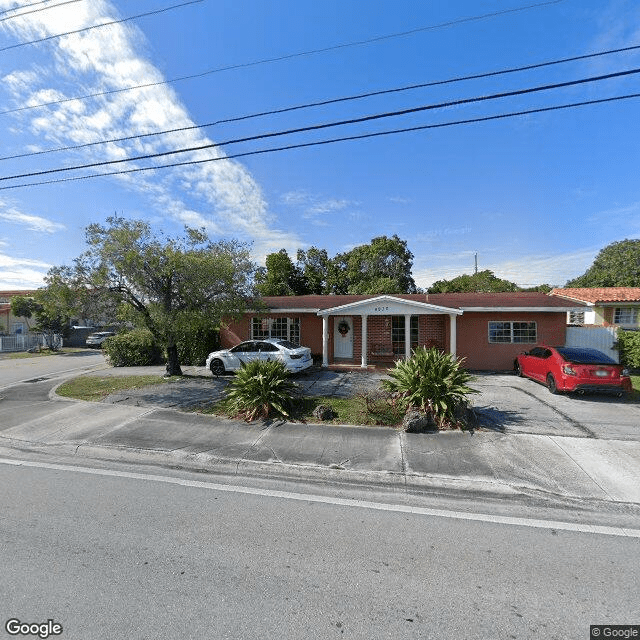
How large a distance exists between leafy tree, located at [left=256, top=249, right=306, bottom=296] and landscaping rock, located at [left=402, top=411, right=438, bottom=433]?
27.8 m

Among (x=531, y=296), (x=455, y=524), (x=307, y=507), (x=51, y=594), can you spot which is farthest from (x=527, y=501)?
(x=531, y=296)

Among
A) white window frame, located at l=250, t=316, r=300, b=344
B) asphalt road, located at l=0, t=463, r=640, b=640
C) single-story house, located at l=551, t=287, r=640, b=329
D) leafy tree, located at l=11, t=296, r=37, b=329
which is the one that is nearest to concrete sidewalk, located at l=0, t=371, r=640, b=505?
asphalt road, located at l=0, t=463, r=640, b=640

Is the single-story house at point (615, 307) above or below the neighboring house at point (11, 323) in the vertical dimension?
above

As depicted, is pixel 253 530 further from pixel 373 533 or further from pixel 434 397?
pixel 434 397

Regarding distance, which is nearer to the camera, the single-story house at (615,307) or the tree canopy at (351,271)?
the single-story house at (615,307)

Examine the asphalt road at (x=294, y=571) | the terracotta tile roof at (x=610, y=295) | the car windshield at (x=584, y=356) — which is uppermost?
the terracotta tile roof at (x=610, y=295)

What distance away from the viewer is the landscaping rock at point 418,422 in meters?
6.39

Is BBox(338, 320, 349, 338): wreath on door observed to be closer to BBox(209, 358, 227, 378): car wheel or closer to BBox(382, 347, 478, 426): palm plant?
BBox(209, 358, 227, 378): car wheel

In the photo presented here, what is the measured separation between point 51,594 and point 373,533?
266 centimetres

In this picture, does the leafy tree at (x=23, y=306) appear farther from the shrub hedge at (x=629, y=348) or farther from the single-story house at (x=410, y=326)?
the shrub hedge at (x=629, y=348)

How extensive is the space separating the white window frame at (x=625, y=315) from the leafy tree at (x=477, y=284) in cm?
1698

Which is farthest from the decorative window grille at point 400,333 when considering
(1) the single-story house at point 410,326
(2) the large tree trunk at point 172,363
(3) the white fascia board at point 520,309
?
(2) the large tree trunk at point 172,363

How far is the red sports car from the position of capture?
890 cm

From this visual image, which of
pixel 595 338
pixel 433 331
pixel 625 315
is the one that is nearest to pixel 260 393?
pixel 433 331
